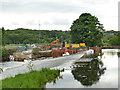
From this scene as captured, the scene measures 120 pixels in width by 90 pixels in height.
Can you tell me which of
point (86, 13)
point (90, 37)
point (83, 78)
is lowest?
point (83, 78)

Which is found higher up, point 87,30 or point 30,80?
point 87,30

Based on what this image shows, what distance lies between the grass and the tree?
34.6 metres

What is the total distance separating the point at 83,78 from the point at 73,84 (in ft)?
8.05

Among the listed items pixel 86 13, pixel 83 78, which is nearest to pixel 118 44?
pixel 86 13

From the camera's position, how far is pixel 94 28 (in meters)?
51.8

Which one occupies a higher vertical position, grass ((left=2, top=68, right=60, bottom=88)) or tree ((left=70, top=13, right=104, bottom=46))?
tree ((left=70, top=13, right=104, bottom=46))

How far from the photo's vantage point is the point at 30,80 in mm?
12883

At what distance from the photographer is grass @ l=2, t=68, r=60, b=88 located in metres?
11.7

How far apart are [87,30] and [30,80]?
40003 mm

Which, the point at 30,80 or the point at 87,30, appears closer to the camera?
the point at 30,80

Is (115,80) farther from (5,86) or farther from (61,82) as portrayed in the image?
(5,86)

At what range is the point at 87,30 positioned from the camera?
5109cm

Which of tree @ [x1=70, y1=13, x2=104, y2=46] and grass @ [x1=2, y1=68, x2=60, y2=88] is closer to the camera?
grass @ [x1=2, y1=68, x2=60, y2=88]

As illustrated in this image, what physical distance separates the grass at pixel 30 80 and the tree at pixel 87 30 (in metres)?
34.6
